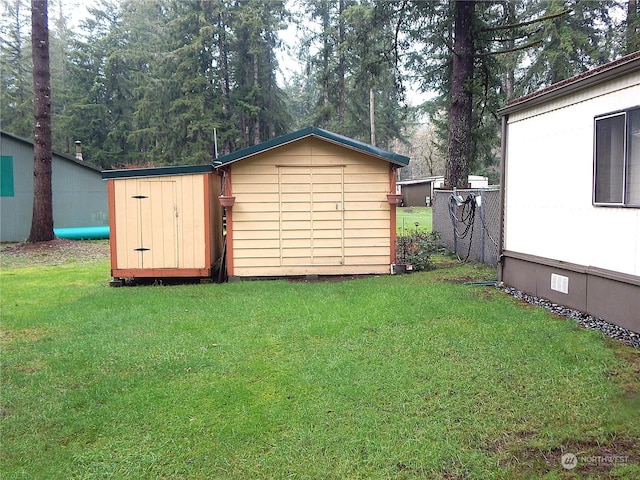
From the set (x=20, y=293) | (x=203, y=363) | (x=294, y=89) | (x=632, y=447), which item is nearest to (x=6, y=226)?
(x=20, y=293)

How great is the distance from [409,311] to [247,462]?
313cm

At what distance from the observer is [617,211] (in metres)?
4.50

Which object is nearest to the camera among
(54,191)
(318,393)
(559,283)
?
(318,393)

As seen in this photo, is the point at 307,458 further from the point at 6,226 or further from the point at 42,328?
the point at 6,226

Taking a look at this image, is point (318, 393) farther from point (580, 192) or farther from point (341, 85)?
point (341, 85)

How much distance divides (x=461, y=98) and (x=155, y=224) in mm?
7396

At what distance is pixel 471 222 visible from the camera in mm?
9180

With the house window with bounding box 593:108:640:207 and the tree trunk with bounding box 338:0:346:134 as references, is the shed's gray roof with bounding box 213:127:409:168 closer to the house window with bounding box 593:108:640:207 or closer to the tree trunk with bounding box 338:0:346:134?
the house window with bounding box 593:108:640:207

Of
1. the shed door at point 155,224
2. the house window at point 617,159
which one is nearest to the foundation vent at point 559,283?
the house window at point 617,159

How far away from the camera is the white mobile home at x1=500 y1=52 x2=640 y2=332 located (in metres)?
4.39

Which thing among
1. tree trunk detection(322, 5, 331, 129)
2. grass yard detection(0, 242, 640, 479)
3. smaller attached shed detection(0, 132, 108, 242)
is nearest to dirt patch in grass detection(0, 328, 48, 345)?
grass yard detection(0, 242, 640, 479)

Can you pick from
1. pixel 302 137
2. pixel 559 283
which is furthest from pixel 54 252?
pixel 559 283

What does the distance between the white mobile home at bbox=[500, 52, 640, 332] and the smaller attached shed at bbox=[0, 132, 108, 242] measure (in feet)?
46.4

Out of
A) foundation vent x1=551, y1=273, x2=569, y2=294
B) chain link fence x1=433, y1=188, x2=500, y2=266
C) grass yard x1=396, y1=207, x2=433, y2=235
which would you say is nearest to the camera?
foundation vent x1=551, y1=273, x2=569, y2=294
